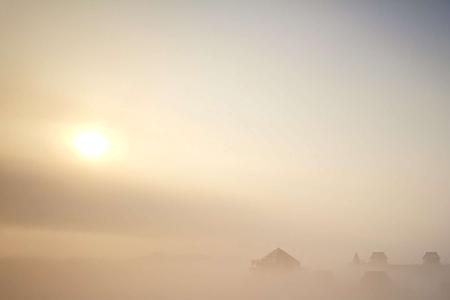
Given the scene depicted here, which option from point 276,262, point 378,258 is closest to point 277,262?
point 276,262

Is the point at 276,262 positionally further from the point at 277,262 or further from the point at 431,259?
the point at 431,259

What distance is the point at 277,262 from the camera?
160ft

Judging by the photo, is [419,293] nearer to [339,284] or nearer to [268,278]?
[339,284]

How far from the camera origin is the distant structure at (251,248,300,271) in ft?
159

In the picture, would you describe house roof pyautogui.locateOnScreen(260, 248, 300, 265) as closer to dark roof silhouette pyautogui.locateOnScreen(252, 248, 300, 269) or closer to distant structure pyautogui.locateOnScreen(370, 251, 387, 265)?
dark roof silhouette pyautogui.locateOnScreen(252, 248, 300, 269)

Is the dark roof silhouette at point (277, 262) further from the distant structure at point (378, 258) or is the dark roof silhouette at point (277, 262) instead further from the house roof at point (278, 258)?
the distant structure at point (378, 258)

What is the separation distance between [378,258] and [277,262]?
14.6m

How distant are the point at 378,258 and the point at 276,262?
1476cm

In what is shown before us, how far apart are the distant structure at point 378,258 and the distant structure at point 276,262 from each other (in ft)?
34.8

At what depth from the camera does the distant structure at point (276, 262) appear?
159 feet

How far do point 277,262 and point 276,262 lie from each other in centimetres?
17

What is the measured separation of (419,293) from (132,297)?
3479 centimetres

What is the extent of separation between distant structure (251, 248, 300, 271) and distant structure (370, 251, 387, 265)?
10.6 meters

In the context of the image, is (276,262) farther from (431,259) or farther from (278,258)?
(431,259)
